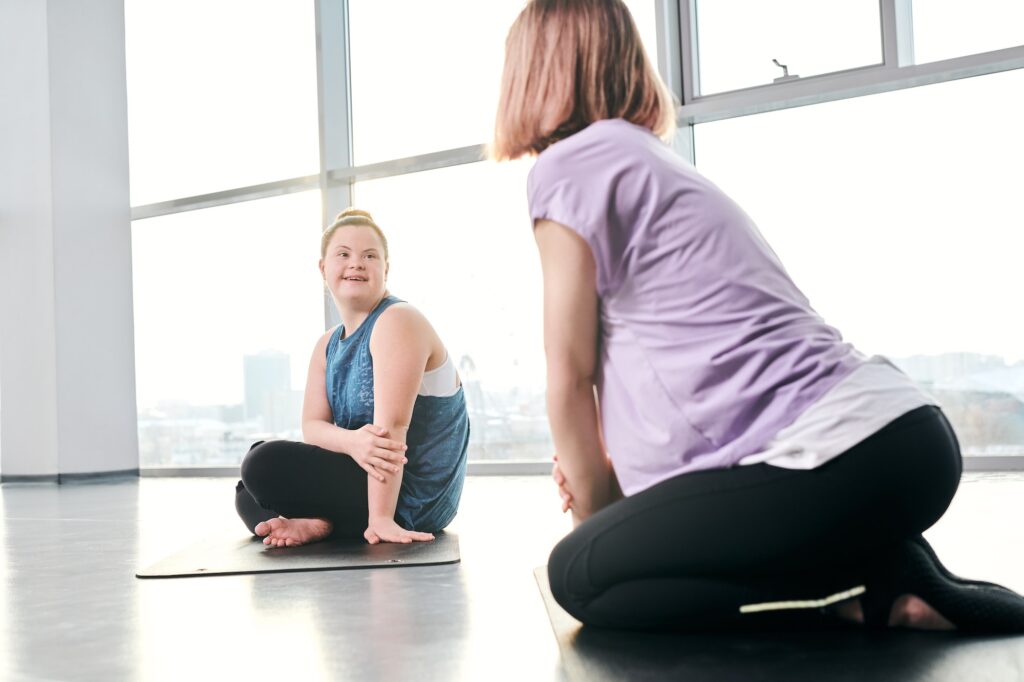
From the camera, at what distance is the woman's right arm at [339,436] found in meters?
1.97

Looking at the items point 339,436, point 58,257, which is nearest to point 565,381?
point 339,436

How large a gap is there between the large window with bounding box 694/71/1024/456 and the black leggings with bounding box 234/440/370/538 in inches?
89.1

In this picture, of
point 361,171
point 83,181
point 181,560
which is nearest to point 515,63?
point 181,560

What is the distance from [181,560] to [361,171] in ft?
10.2

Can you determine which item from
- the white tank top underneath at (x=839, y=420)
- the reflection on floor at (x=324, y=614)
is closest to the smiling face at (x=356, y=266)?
the reflection on floor at (x=324, y=614)

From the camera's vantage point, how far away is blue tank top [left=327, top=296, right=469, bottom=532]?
2.10m

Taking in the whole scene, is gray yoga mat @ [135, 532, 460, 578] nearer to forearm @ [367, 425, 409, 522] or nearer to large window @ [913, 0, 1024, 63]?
forearm @ [367, 425, 409, 522]

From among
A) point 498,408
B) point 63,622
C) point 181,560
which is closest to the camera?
point 63,622

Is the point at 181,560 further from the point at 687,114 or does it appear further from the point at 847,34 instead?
the point at 847,34

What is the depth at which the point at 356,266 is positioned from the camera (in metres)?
2.13

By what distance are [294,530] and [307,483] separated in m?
0.11

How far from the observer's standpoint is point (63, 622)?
143 cm

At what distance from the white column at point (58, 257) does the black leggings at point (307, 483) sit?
11.5 ft

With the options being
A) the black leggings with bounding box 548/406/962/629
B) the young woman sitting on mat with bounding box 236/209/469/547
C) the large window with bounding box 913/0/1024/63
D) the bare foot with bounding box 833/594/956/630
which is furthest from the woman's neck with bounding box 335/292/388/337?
the large window with bounding box 913/0/1024/63
